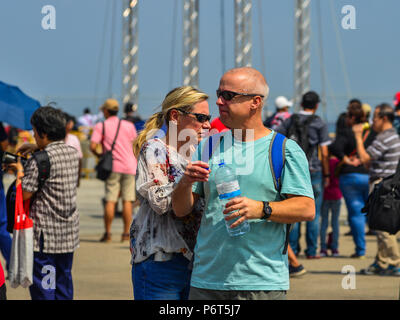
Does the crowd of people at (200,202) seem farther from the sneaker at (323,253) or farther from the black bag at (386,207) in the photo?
the sneaker at (323,253)

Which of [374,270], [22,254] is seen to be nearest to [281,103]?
[374,270]

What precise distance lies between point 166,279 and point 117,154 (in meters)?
7.69

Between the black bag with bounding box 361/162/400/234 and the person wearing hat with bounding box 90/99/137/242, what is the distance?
18.5 ft

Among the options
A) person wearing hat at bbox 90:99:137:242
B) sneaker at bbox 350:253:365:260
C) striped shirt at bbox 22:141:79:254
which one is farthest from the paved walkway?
striped shirt at bbox 22:141:79:254

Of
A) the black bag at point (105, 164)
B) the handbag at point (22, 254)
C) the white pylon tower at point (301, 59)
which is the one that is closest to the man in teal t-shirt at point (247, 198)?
the handbag at point (22, 254)

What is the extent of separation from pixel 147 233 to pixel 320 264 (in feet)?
20.2

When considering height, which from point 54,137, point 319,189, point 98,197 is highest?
point 54,137

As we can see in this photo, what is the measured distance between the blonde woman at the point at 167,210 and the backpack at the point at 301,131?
527 cm

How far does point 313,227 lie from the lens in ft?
33.4

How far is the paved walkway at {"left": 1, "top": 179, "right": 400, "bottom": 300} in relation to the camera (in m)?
8.12

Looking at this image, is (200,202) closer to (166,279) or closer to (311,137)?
(166,279)
